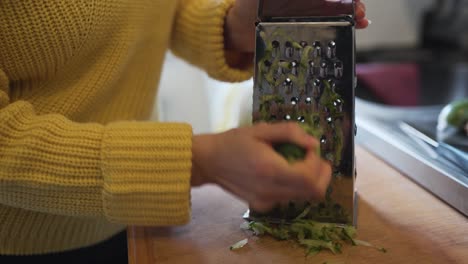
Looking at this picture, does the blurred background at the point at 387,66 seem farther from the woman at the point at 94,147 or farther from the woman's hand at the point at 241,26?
the woman at the point at 94,147

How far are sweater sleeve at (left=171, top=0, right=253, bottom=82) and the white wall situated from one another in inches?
11.7

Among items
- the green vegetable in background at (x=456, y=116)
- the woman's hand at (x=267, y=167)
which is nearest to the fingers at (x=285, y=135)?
the woman's hand at (x=267, y=167)

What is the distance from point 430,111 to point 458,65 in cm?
59

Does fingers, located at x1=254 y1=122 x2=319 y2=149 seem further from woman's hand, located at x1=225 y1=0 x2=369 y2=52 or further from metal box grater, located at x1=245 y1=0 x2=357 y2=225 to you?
woman's hand, located at x1=225 y1=0 x2=369 y2=52

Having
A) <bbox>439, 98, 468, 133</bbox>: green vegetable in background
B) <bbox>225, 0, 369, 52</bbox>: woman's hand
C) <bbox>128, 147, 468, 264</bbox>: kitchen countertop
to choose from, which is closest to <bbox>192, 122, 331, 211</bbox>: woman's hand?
<bbox>128, 147, 468, 264</bbox>: kitchen countertop

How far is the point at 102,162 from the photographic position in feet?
1.49

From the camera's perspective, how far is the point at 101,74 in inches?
23.1

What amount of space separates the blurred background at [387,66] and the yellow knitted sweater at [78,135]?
0.50 meters

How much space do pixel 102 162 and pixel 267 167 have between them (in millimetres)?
165

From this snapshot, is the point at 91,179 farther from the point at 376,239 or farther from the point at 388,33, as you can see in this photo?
the point at 388,33

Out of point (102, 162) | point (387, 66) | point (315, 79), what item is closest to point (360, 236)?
point (315, 79)

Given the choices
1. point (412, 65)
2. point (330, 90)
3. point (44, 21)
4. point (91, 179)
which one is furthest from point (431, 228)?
point (412, 65)

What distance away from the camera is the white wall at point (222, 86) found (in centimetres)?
115

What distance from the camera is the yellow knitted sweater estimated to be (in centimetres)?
45
